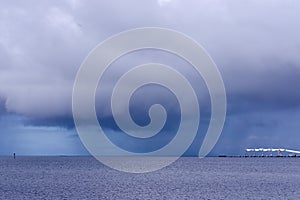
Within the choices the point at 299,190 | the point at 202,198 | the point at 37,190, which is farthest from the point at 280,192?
the point at 37,190

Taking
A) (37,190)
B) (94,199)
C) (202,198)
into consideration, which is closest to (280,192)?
(202,198)

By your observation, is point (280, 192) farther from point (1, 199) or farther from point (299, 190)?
point (1, 199)

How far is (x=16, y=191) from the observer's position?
133 m

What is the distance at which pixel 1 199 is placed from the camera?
114 metres

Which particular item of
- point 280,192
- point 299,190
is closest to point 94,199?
point 280,192

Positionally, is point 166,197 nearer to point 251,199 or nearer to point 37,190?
point 251,199

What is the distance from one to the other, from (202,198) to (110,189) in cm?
3103

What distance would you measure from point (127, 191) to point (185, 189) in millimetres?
16154

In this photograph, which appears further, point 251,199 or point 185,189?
point 185,189

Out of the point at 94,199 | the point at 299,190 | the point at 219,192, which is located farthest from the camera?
the point at 299,190

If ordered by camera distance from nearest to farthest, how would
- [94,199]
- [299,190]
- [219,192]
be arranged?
[94,199]
[219,192]
[299,190]

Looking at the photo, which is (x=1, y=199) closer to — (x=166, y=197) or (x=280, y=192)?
(x=166, y=197)

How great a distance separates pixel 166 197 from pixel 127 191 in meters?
17.3

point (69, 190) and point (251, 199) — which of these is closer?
point (251, 199)
